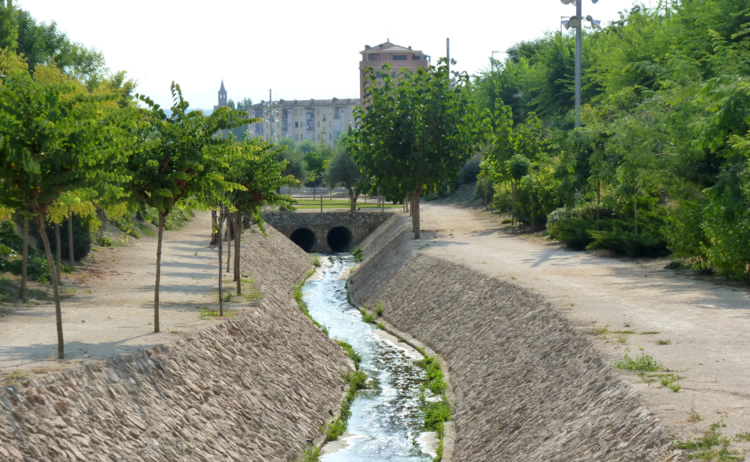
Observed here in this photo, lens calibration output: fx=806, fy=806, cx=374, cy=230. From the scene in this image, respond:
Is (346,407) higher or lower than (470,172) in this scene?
lower

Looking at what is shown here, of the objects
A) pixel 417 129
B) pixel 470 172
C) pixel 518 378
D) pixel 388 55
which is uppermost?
pixel 388 55

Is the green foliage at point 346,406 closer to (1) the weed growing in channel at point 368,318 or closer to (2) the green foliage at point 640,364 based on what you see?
(2) the green foliage at point 640,364

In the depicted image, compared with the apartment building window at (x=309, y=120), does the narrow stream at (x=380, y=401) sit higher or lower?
lower

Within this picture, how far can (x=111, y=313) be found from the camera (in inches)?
815

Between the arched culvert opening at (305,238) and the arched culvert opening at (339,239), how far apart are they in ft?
5.40

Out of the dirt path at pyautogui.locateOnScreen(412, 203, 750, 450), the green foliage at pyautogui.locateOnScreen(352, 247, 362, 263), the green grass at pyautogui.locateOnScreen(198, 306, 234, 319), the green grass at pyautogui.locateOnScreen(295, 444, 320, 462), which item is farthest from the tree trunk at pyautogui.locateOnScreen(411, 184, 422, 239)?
the green grass at pyautogui.locateOnScreen(295, 444, 320, 462)

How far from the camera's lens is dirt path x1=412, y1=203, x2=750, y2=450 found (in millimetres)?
11523

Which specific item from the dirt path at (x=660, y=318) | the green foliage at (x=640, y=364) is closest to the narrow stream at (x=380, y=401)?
the dirt path at (x=660, y=318)

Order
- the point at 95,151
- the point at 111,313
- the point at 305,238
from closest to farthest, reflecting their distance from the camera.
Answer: the point at 95,151, the point at 111,313, the point at 305,238

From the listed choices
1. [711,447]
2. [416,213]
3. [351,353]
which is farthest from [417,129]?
[711,447]

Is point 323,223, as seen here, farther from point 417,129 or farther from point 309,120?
point 309,120

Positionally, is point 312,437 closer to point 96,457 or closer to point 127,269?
point 96,457

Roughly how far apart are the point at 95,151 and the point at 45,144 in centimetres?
99

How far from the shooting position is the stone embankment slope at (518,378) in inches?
471
